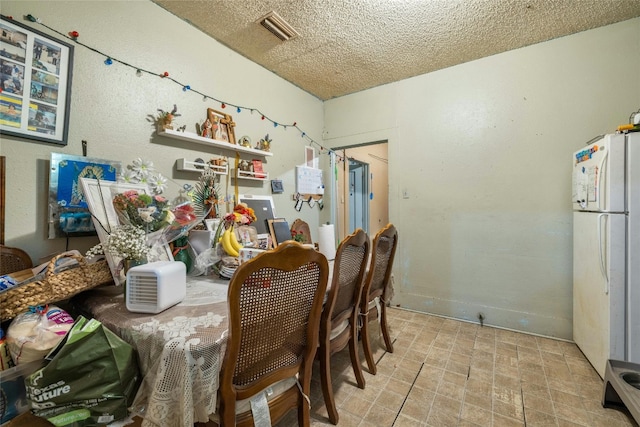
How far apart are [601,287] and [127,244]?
2.83 metres

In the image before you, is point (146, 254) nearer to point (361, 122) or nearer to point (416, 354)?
point (416, 354)

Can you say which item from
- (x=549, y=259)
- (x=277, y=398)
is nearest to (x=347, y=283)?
(x=277, y=398)

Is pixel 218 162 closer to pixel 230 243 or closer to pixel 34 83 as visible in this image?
pixel 230 243

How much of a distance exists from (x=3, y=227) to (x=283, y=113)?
244cm

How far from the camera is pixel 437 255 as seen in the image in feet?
9.58

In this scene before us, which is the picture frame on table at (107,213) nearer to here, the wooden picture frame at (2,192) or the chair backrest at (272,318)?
the wooden picture frame at (2,192)

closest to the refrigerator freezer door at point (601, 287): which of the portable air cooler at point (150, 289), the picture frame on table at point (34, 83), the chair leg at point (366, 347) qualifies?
the chair leg at point (366, 347)

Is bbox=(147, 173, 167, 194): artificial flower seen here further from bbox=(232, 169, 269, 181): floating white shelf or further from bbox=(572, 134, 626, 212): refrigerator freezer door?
bbox=(572, 134, 626, 212): refrigerator freezer door

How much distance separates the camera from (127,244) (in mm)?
1227

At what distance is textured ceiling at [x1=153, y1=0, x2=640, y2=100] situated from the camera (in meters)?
1.96

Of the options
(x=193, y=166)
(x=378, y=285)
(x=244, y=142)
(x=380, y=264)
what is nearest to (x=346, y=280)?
(x=380, y=264)

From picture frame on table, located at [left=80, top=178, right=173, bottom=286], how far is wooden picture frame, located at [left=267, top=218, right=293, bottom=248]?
1.15m

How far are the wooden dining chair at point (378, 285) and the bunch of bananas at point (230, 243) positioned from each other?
0.89 meters

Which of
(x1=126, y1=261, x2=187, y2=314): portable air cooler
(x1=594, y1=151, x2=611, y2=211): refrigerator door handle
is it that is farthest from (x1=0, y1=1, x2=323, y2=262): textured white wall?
(x1=594, y1=151, x2=611, y2=211): refrigerator door handle
